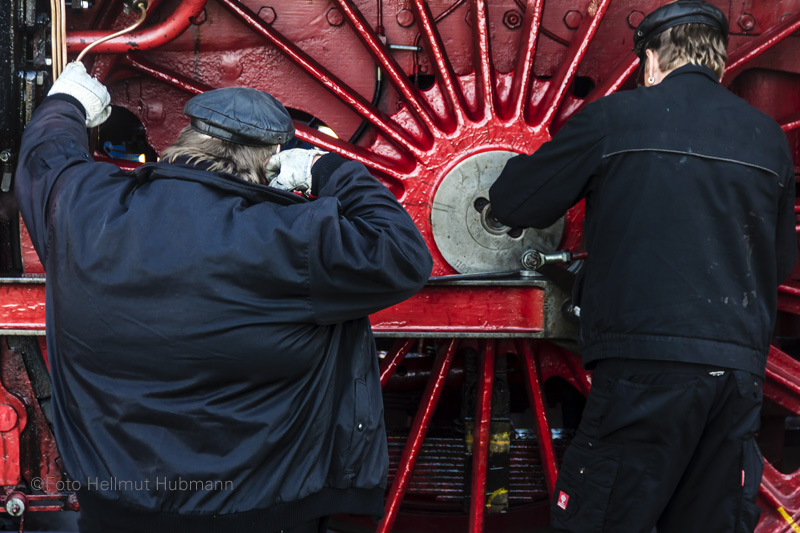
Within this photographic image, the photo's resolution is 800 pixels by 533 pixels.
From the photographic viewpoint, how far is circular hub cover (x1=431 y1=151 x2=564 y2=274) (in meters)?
2.55

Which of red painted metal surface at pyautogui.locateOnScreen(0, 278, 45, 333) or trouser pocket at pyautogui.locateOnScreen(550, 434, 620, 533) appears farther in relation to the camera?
red painted metal surface at pyautogui.locateOnScreen(0, 278, 45, 333)

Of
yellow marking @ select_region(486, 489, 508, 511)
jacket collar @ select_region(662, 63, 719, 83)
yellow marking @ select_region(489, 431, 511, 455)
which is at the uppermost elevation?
jacket collar @ select_region(662, 63, 719, 83)

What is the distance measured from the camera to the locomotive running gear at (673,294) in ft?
6.29

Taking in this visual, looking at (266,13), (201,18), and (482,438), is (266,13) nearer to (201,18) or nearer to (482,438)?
(201,18)

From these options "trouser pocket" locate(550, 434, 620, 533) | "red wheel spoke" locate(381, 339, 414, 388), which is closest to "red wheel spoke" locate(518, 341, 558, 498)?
"red wheel spoke" locate(381, 339, 414, 388)

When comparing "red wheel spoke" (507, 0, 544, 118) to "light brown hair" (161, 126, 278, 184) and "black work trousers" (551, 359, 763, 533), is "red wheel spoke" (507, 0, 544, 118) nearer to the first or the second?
"black work trousers" (551, 359, 763, 533)

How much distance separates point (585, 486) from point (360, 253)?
939 millimetres

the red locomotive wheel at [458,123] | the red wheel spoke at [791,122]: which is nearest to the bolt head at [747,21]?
the red locomotive wheel at [458,123]

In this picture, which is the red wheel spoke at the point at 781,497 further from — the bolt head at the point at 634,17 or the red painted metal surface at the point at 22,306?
the red painted metal surface at the point at 22,306

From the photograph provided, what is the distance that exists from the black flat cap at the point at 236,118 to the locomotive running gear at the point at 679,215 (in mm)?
761

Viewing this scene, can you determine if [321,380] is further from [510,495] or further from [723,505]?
Result: [510,495]

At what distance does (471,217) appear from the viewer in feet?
8.36

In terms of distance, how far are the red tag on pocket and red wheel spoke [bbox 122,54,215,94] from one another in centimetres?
174

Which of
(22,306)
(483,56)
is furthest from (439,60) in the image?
(22,306)
